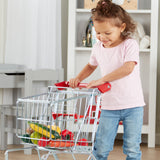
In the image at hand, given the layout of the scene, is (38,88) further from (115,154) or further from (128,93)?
(128,93)

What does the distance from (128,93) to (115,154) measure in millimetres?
1197

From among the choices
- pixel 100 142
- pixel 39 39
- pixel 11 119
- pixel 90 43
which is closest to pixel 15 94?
pixel 11 119

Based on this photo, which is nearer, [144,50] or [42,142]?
[42,142]

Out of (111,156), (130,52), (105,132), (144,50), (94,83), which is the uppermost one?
(144,50)

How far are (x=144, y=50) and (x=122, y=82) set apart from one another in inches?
58.2

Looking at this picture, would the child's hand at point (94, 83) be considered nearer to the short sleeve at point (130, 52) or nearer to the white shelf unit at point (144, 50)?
the short sleeve at point (130, 52)

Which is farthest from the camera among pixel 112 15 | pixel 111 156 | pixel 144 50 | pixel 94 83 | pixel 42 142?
pixel 144 50

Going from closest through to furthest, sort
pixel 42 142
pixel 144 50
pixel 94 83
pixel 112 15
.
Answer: pixel 42 142 < pixel 94 83 < pixel 112 15 < pixel 144 50

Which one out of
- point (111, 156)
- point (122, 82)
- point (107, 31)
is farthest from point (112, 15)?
point (111, 156)

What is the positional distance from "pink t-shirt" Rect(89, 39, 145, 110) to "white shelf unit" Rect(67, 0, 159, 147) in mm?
1378

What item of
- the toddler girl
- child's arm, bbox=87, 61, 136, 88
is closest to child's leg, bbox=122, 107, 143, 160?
the toddler girl

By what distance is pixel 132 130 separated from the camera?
1.90 meters

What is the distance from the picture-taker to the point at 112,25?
6.04 ft

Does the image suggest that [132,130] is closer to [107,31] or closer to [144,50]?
[107,31]
